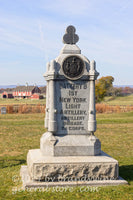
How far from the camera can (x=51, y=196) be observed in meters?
6.28

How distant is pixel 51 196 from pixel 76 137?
1.97 meters

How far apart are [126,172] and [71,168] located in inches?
88.2

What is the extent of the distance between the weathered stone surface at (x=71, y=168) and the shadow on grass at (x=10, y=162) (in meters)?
2.90

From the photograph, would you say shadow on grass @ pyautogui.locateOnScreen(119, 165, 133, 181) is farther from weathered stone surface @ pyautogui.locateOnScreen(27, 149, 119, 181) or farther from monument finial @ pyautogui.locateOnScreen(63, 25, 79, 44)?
monument finial @ pyautogui.locateOnScreen(63, 25, 79, 44)

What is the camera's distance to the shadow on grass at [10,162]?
988cm

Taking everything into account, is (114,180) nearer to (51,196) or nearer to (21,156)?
(51,196)

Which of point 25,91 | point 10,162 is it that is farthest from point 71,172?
point 25,91

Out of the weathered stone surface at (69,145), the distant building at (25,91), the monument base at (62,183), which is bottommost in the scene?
the monument base at (62,183)

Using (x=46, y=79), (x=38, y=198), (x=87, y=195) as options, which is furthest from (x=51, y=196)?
(x=46, y=79)

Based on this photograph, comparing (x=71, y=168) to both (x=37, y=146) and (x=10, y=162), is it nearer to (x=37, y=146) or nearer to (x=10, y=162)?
(x=10, y=162)

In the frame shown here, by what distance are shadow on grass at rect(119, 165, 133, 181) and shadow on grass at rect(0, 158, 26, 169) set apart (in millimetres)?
3498

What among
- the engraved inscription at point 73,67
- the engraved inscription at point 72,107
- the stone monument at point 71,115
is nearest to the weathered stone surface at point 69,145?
the stone monument at point 71,115

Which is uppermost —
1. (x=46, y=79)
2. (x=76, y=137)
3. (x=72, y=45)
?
(x=72, y=45)

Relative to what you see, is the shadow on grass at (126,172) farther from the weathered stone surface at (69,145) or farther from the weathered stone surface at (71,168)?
the weathered stone surface at (69,145)
